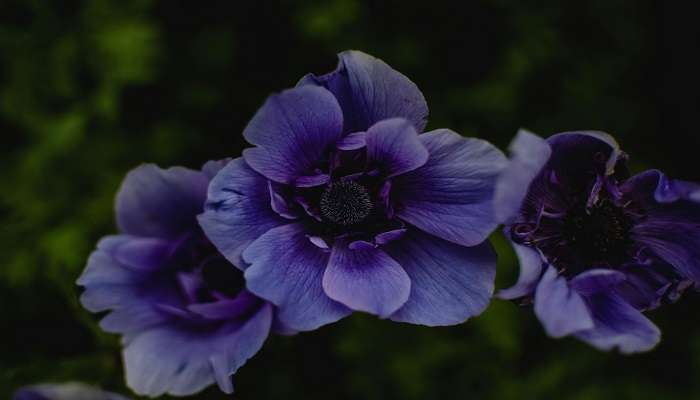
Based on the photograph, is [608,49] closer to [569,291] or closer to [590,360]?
[590,360]

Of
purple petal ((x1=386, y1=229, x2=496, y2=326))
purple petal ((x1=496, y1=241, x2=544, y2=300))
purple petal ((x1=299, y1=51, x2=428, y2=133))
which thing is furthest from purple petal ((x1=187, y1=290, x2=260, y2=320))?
purple petal ((x1=496, y1=241, x2=544, y2=300))

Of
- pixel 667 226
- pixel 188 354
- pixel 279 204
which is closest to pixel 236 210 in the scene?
pixel 279 204

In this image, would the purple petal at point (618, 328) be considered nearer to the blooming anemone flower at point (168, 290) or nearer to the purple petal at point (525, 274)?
the purple petal at point (525, 274)

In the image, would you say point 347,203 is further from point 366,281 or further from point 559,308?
point 559,308

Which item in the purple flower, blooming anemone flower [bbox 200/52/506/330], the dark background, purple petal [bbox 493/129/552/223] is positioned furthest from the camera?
the dark background

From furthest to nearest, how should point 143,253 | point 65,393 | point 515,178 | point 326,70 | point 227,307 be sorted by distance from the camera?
point 326,70, point 143,253, point 227,307, point 65,393, point 515,178

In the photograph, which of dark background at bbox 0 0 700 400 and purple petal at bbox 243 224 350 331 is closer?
purple petal at bbox 243 224 350 331

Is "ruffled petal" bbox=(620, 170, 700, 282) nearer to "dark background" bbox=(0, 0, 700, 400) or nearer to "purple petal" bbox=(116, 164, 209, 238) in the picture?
"dark background" bbox=(0, 0, 700, 400)
